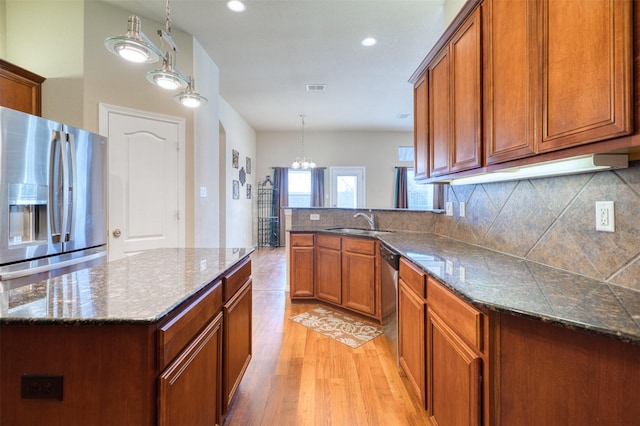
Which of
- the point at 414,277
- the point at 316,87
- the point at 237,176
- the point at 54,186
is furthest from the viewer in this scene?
the point at 237,176

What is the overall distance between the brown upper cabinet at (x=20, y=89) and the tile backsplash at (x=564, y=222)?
3.79m

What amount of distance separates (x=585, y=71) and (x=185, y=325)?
167cm

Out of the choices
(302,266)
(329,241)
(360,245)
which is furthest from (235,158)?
(360,245)

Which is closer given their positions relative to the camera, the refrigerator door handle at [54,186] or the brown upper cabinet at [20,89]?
the refrigerator door handle at [54,186]

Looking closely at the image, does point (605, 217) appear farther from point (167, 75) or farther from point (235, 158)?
point (235, 158)

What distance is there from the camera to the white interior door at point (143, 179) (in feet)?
9.41

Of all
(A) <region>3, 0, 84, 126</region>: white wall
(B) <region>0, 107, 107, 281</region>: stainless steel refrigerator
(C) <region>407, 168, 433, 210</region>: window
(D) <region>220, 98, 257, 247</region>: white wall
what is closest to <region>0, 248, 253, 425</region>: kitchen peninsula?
(B) <region>0, 107, 107, 281</region>: stainless steel refrigerator

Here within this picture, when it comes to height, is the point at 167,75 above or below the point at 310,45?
below

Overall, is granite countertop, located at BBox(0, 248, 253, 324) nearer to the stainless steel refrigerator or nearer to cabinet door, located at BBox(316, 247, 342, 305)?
the stainless steel refrigerator

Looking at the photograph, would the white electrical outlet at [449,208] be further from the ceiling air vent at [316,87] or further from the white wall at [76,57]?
the ceiling air vent at [316,87]

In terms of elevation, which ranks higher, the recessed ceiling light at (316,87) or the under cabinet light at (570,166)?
Result: the recessed ceiling light at (316,87)

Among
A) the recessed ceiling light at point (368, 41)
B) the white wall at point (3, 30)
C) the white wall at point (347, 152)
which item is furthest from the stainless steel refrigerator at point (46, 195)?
the white wall at point (347, 152)

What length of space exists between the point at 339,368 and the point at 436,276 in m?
1.28

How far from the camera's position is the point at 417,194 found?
7973 mm
